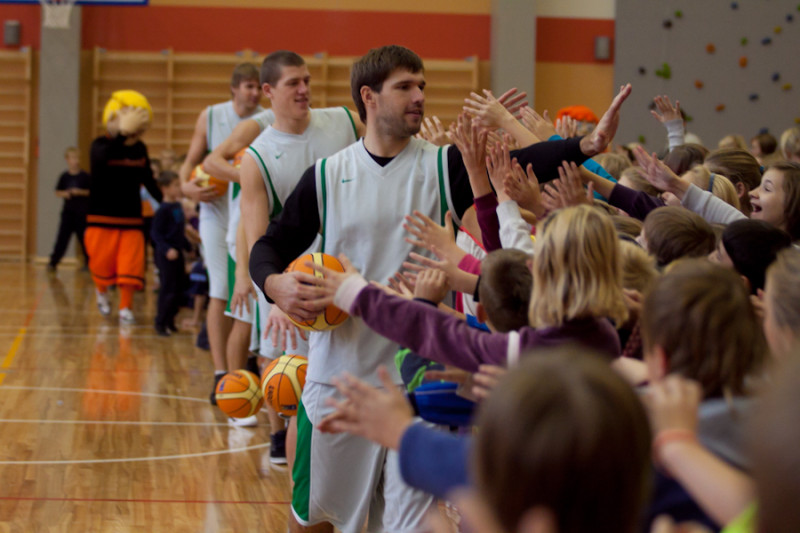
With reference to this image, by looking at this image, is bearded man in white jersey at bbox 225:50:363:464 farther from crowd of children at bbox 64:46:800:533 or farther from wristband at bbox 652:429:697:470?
wristband at bbox 652:429:697:470

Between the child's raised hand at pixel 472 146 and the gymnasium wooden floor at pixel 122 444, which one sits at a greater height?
the child's raised hand at pixel 472 146

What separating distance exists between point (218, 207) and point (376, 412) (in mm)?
A: 4279

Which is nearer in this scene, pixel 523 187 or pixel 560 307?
pixel 560 307

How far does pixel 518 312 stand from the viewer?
229 cm

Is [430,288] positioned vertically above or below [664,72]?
below

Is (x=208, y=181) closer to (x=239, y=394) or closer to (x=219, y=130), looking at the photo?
(x=219, y=130)

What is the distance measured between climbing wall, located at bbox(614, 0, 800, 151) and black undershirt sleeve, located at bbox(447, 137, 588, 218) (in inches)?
409

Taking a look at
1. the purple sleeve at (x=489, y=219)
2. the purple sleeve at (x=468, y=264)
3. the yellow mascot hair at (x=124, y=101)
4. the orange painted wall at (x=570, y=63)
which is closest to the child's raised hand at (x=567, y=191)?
the purple sleeve at (x=489, y=219)

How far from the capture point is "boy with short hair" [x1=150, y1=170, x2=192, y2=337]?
27.0 feet

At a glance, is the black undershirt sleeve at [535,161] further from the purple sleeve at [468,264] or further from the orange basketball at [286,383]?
the orange basketball at [286,383]

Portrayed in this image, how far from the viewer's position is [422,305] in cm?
218

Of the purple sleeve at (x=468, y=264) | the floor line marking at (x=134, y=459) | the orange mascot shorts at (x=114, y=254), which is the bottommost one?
the floor line marking at (x=134, y=459)

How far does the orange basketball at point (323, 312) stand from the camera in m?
2.83

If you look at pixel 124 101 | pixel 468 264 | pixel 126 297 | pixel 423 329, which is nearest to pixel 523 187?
pixel 468 264
